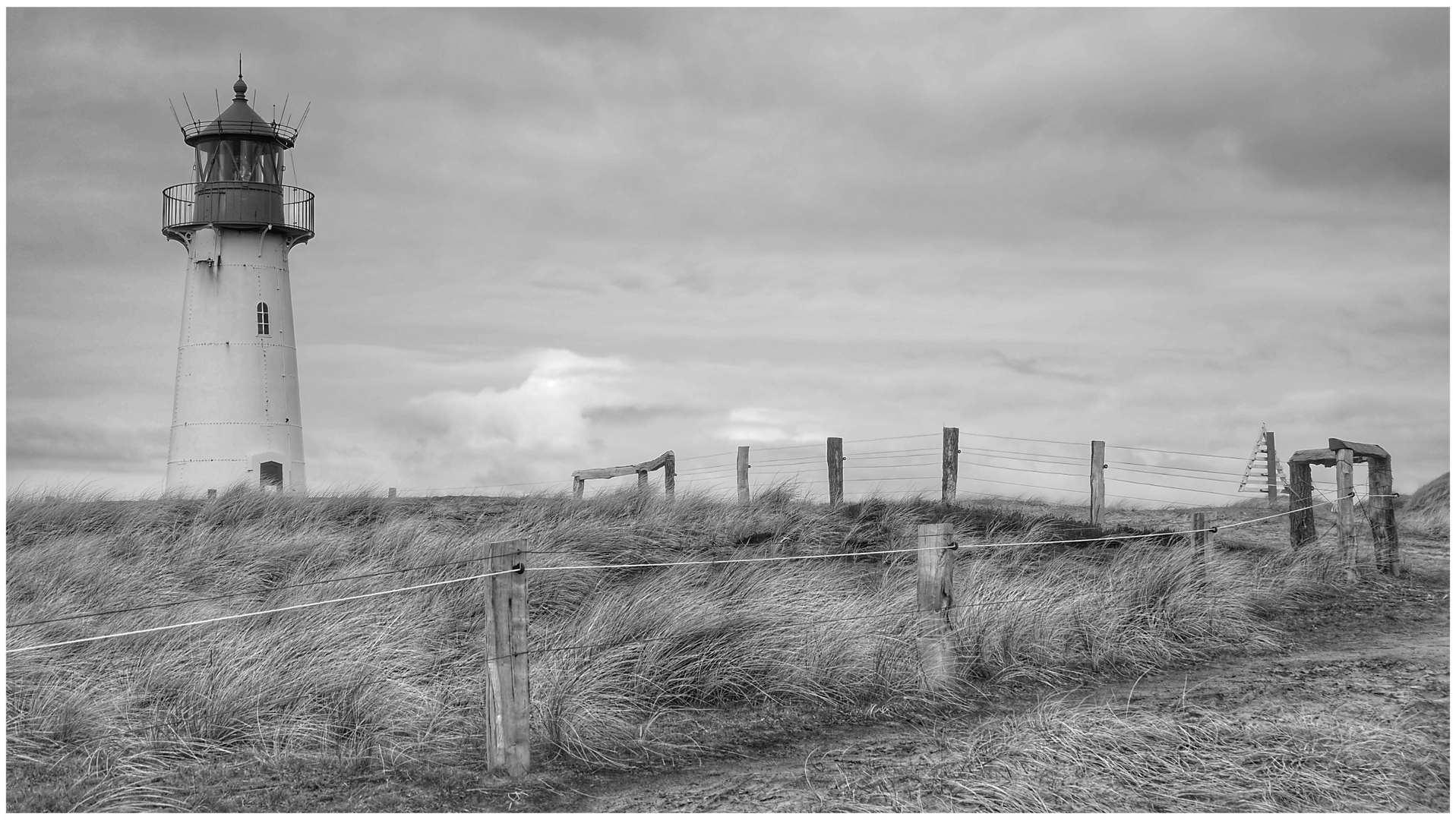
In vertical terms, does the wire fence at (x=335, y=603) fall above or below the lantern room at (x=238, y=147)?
below

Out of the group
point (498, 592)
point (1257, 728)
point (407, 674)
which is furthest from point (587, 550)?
point (1257, 728)

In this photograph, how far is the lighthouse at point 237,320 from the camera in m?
24.1

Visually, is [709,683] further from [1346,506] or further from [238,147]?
[238,147]

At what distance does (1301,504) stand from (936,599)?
735 cm

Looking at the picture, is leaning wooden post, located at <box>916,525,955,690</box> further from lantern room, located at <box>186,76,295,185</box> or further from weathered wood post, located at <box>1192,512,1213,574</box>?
lantern room, located at <box>186,76,295,185</box>

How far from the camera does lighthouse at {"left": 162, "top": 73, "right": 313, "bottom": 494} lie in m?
24.1

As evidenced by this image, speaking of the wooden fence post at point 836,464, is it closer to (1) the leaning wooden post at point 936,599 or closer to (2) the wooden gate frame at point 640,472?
(2) the wooden gate frame at point 640,472

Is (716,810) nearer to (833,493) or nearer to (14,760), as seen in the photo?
(14,760)

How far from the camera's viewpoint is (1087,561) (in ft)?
40.3

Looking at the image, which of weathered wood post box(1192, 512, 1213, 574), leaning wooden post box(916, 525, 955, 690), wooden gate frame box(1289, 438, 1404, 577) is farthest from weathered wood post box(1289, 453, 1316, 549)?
leaning wooden post box(916, 525, 955, 690)

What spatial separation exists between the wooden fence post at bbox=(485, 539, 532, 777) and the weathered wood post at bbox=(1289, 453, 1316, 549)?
10.3 metres

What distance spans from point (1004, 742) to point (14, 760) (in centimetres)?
489

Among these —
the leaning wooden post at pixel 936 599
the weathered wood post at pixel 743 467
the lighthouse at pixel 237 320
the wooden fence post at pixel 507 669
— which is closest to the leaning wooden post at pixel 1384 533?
the leaning wooden post at pixel 936 599

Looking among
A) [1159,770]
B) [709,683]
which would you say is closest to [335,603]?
[709,683]
